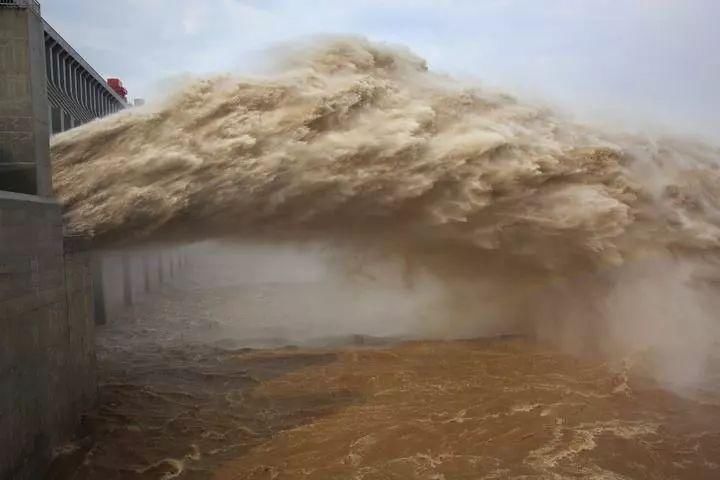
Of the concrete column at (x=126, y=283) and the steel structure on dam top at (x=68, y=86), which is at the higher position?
the steel structure on dam top at (x=68, y=86)

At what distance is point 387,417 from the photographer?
12289 mm

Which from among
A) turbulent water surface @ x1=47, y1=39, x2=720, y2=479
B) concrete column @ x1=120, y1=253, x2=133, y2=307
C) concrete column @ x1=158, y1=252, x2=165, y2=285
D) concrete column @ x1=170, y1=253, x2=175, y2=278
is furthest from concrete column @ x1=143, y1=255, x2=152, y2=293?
turbulent water surface @ x1=47, y1=39, x2=720, y2=479

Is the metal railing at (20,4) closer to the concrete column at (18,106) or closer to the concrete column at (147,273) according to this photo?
the concrete column at (18,106)

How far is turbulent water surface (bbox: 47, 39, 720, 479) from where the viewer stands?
36.4ft

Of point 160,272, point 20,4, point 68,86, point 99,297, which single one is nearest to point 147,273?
point 160,272

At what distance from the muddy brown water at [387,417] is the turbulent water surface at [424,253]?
0.07 m

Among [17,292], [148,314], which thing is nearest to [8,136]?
[17,292]

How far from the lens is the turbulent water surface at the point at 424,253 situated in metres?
11.1

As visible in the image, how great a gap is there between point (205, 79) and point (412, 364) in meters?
8.72

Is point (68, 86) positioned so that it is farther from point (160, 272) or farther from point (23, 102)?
point (160, 272)

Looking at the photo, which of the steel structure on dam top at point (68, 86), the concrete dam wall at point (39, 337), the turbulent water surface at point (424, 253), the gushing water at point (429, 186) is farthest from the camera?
the steel structure on dam top at point (68, 86)

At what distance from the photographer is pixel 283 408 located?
1303 cm

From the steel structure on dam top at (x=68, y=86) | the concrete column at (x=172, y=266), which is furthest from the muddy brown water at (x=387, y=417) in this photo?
the concrete column at (x=172, y=266)

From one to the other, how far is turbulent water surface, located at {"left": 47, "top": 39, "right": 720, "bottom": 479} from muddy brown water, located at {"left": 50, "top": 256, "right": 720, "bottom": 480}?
67 mm
